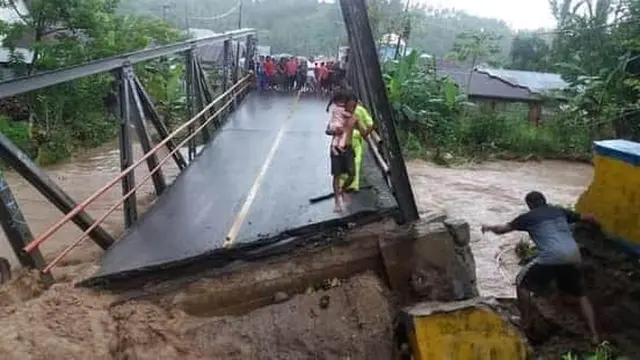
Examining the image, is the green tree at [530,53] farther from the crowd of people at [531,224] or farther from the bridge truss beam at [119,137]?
the crowd of people at [531,224]

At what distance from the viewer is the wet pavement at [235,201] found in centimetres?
550

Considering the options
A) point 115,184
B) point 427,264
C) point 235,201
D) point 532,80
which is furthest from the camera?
point 532,80

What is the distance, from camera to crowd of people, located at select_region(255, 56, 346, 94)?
1803 centimetres

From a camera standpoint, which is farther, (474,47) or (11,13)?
(474,47)

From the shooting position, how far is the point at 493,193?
1551cm

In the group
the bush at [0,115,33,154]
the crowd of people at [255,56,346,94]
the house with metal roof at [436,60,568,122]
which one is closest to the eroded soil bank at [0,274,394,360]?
the bush at [0,115,33,154]

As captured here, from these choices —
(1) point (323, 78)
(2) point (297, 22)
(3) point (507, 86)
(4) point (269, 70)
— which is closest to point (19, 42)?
(4) point (269, 70)

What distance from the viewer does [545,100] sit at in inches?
916

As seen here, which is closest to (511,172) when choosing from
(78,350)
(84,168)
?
(84,168)

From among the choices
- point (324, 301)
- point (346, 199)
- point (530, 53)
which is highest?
point (530, 53)

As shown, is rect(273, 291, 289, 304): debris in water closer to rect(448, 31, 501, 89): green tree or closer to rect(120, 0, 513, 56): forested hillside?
rect(448, 31, 501, 89): green tree

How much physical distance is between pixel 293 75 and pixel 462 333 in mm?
14645

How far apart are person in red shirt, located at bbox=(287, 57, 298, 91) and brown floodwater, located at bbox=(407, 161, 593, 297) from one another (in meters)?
4.22

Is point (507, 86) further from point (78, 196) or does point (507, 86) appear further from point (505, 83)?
point (78, 196)
